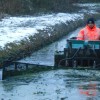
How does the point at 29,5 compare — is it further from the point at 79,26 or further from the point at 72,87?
the point at 72,87

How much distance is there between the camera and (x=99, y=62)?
17.4 m

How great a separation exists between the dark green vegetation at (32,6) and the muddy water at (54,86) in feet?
75.0

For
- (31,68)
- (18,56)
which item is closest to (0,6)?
(18,56)

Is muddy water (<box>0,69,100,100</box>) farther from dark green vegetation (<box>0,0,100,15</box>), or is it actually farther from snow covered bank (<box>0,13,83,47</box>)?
dark green vegetation (<box>0,0,100,15</box>)

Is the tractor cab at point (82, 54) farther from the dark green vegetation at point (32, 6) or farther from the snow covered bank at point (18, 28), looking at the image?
the dark green vegetation at point (32, 6)

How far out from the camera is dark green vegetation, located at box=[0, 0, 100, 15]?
39.2 m

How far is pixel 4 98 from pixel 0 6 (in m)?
27.4

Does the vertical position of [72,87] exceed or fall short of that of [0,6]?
it falls short

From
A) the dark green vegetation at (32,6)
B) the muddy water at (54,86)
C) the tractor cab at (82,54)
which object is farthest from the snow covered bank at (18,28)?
the muddy water at (54,86)

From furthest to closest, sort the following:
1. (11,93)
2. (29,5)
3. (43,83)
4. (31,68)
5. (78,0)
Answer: (78,0), (29,5), (31,68), (43,83), (11,93)

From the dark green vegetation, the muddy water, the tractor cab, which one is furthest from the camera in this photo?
the dark green vegetation

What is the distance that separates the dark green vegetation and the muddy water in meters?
22.8

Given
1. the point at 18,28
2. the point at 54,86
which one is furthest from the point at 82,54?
the point at 18,28

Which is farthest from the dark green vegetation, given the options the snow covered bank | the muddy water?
the muddy water
